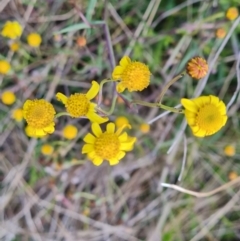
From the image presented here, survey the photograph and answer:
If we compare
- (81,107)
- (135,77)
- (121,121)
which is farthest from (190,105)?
(121,121)

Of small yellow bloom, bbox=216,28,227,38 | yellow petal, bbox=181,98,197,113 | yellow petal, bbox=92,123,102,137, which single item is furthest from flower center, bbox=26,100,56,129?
small yellow bloom, bbox=216,28,227,38

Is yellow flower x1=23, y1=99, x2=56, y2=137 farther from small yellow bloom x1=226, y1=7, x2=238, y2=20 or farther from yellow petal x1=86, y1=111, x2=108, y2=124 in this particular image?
small yellow bloom x1=226, y1=7, x2=238, y2=20

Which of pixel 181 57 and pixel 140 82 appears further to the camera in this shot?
pixel 181 57

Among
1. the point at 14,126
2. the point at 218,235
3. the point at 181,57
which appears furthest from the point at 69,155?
the point at 218,235

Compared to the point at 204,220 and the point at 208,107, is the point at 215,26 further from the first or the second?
the point at 204,220

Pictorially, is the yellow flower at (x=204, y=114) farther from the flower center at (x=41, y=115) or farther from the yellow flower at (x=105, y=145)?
the flower center at (x=41, y=115)
